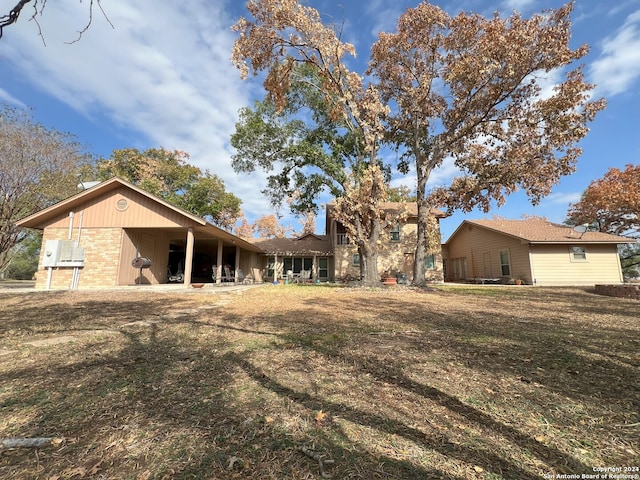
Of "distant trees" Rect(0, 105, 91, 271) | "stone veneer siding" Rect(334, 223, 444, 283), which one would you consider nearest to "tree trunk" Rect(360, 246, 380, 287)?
"stone veneer siding" Rect(334, 223, 444, 283)

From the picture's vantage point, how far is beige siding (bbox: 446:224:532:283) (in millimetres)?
18891

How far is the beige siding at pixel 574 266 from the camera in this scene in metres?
18.2

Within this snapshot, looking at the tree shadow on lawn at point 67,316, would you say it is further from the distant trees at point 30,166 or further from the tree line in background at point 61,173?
the distant trees at point 30,166

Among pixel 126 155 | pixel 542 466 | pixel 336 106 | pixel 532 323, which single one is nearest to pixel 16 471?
pixel 542 466

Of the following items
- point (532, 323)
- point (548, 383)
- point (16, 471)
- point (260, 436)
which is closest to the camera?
point (16, 471)

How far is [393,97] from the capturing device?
16.2 meters

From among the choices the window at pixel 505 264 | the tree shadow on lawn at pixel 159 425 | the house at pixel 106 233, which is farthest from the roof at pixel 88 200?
the window at pixel 505 264

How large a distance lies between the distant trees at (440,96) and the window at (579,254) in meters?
5.84

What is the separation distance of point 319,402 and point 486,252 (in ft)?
74.9

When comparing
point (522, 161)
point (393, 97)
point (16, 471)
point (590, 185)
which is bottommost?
point (16, 471)

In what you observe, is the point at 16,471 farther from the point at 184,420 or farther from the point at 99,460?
the point at 184,420

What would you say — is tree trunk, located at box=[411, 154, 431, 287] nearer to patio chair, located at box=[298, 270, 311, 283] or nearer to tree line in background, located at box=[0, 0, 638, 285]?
tree line in background, located at box=[0, 0, 638, 285]

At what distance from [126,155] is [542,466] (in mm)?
32960

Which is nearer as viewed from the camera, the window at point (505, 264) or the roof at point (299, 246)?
the window at point (505, 264)
